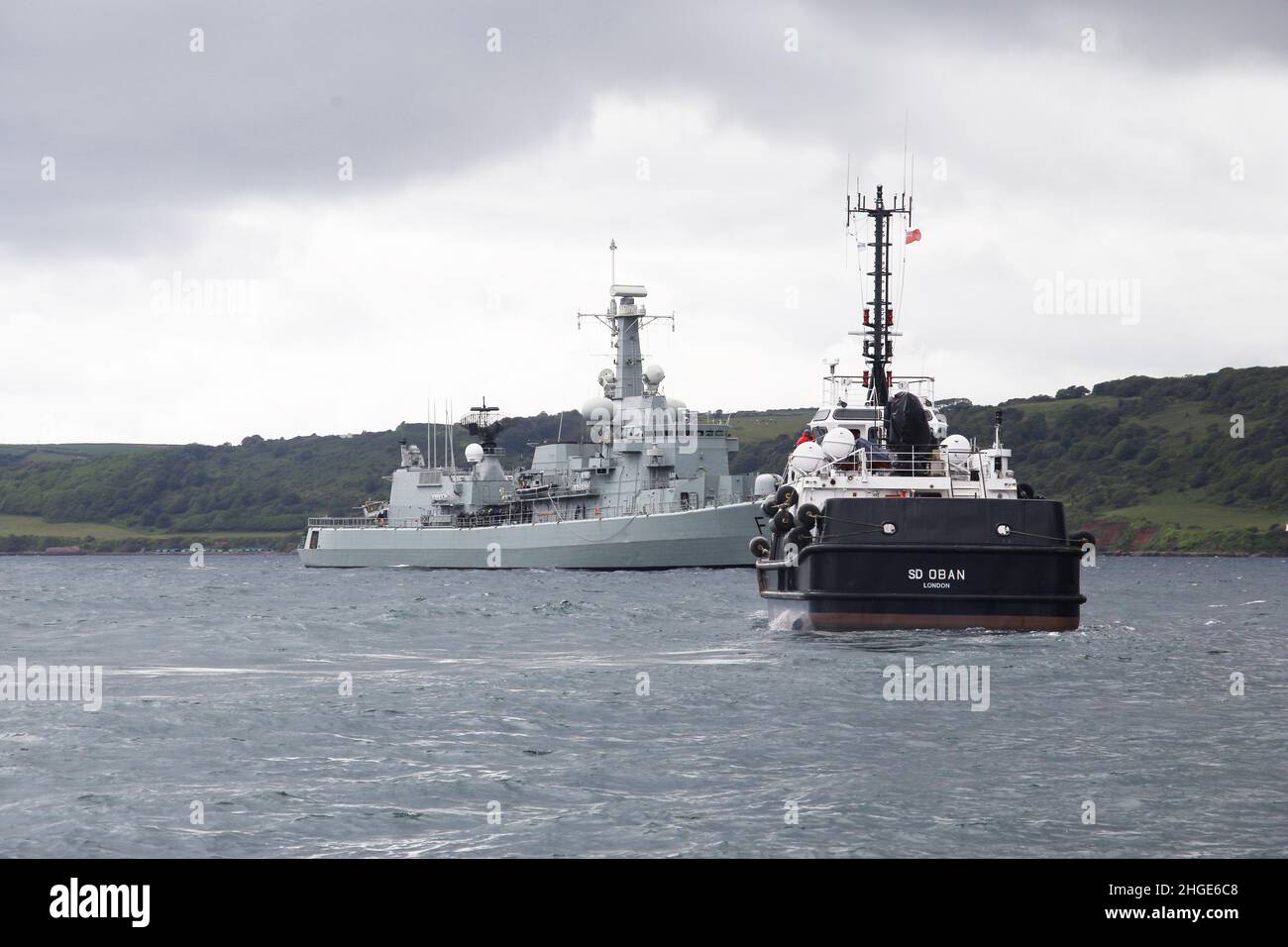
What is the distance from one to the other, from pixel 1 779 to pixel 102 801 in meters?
2.04

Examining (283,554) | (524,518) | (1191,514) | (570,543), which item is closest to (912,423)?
(570,543)

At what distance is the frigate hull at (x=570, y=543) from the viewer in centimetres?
7338

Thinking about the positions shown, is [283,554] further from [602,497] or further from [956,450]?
[956,450]

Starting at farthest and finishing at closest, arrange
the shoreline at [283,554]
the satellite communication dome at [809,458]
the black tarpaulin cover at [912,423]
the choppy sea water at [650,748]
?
the shoreline at [283,554] < the satellite communication dome at [809,458] < the black tarpaulin cover at [912,423] < the choppy sea water at [650,748]

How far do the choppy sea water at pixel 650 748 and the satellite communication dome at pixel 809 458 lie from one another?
4.34 m

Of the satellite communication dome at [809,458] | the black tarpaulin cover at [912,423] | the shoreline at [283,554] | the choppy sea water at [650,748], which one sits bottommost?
the shoreline at [283,554]

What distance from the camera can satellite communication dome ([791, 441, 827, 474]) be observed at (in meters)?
33.8

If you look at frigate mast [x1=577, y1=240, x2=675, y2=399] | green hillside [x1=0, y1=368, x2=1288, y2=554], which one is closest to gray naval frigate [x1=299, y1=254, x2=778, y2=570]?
frigate mast [x1=577, y1=240, x2=675, y2=399]

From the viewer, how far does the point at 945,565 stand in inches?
1098

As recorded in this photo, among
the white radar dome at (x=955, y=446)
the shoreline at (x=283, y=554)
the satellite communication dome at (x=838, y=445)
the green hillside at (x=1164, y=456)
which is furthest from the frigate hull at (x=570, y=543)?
the green hillside at (x=1164, y=456)

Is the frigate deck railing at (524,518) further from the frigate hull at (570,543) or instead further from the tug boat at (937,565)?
the tug boat at (937,565)

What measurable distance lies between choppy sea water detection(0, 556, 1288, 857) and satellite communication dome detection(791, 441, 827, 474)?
434 centimetres
